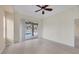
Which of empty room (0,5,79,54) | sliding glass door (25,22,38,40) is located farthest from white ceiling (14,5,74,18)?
sliding glass door (25,22,38,40)

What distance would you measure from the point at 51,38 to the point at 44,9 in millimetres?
541

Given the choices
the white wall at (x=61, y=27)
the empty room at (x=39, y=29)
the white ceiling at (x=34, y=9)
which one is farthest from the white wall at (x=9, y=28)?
the white wall at (x=61, y=27)

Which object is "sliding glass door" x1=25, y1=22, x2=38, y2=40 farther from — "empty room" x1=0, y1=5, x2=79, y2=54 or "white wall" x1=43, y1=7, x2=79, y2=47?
"white wall" x1=43, y1=7, x2=79, y2=47

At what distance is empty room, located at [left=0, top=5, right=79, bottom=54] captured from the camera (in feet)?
5.52

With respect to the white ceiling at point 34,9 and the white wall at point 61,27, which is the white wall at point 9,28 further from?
the white wall at point 61,27

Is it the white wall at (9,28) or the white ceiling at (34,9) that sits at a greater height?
the white ceiling at (34,9)

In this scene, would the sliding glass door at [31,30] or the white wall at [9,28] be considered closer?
the white wall at [9,28]

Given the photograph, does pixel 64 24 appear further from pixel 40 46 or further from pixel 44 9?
pixel 40 46

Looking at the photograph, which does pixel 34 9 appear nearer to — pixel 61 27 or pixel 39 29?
pixel 39 29

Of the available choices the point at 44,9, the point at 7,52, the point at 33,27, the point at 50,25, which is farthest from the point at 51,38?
the point at 7,52

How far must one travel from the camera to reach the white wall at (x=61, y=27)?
1694 millimetres

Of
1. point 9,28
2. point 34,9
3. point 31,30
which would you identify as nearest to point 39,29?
point 31,30

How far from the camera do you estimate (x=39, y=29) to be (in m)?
1.87

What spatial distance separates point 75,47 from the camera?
1.68 m
